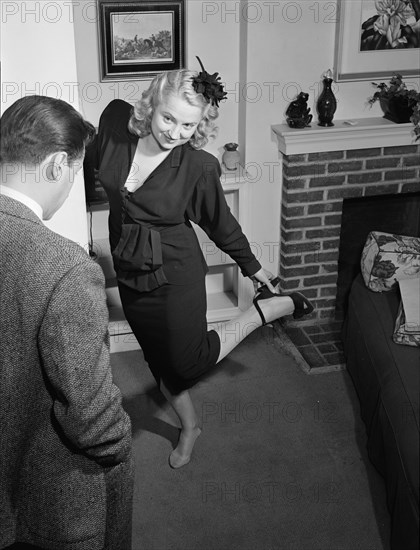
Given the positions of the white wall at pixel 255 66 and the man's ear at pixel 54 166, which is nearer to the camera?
the man's ear at pixel 54 166

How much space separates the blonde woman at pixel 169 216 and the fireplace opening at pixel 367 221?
1.33m

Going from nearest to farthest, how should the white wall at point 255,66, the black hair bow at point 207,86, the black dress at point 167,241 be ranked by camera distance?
the black hair bow at point 207,86, the black dress at point 167,241, the white wall at point 255,66

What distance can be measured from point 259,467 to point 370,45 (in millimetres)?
2172

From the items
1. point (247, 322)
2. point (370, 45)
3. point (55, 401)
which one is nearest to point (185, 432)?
point (247, 322)

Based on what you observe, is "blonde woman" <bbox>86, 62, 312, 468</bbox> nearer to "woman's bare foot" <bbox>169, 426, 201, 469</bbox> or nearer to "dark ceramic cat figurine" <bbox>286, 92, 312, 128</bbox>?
"woman's bare foot" <bbox>169, 426, 201, 469</bbox>

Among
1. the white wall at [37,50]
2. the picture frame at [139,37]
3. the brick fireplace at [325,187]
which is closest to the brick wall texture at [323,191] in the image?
the brick fireplace at [325,187]

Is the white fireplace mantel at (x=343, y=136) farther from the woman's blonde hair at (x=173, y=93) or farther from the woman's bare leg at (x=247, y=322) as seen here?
the woman's blonde hair at (x=173, y=93)

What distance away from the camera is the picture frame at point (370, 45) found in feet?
12.3

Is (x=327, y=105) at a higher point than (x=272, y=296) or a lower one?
higher

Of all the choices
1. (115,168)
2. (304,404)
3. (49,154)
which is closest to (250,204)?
(304,404)

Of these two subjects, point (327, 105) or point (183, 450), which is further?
point (327, 105)

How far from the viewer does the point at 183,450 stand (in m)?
3.19

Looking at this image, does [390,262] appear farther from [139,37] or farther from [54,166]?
[54,166]

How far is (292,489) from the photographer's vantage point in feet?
9.91
